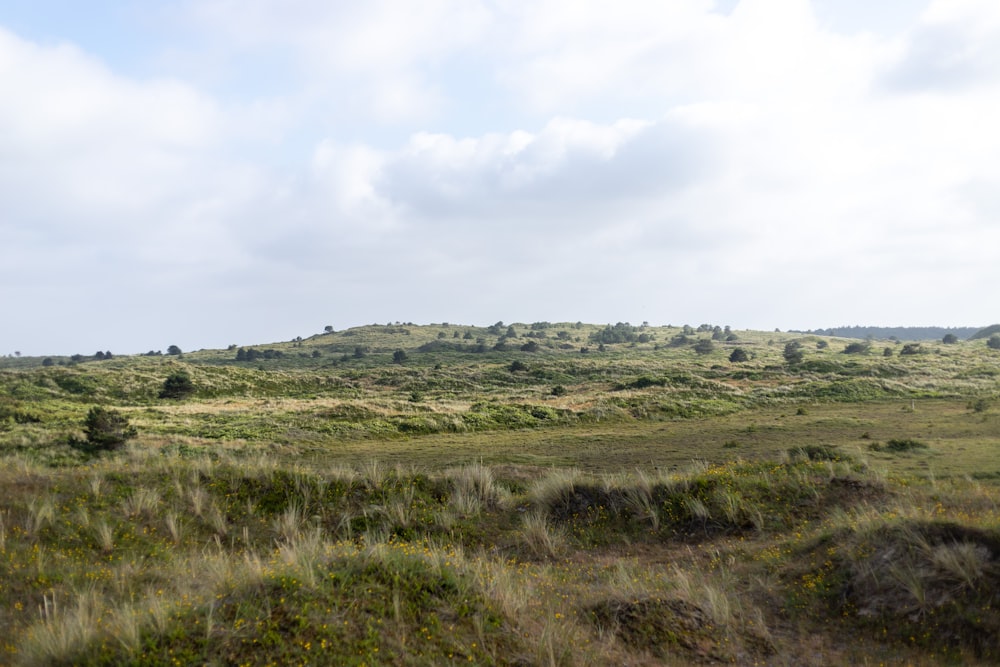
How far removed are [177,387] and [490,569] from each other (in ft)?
168

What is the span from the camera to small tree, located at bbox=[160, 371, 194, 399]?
161ft

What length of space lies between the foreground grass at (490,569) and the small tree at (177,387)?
41.9m

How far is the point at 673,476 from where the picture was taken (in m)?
12.8

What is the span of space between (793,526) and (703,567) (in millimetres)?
2699

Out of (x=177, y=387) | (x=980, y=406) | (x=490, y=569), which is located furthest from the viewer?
(x=177, y=387)

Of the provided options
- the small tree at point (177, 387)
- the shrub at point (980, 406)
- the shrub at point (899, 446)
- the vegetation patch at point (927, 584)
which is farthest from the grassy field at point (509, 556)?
the small tree at point (177, 387)

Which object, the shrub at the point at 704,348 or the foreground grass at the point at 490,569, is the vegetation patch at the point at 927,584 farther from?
the shrub at the point at 704,348

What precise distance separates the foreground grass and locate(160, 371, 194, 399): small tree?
41.9m

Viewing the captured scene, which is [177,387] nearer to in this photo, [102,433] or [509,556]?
[102,433]

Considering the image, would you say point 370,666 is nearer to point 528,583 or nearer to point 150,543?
point 528,583

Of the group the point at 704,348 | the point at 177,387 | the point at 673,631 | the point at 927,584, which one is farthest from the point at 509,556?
the point at 704,348

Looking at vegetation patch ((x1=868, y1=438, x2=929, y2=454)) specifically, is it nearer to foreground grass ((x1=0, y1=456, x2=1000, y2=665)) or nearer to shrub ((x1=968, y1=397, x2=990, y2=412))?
foreground grass ((x1=0, y1=456, x2=1000, y2=665))

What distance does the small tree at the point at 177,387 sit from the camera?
161 ft

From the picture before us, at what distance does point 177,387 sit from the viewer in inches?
1959
